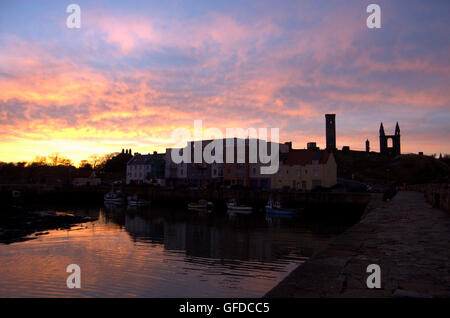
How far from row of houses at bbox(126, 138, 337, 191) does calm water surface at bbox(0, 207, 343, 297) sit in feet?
133

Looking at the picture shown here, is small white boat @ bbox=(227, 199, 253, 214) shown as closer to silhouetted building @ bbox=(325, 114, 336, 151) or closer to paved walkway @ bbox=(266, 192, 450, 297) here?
paved walkway @ bbox=(266, 192, 450, 297)

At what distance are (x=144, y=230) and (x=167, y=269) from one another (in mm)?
18459

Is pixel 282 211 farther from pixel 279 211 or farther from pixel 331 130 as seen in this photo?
pixel 331 130

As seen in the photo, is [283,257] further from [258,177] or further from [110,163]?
[110,163]

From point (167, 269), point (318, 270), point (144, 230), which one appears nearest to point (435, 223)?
point (318, 270)

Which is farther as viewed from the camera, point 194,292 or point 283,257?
point 283,257

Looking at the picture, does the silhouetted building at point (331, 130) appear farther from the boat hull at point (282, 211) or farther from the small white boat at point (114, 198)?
the boat hull at point (282, 211)

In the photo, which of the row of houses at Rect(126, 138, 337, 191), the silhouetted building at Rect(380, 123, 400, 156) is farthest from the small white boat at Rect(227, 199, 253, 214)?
the silhouetted building at Rect(380, 123, 400, 156)

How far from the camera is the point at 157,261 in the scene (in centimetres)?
2100

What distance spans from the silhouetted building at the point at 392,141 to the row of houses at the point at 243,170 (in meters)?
110

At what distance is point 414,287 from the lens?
7.33 m

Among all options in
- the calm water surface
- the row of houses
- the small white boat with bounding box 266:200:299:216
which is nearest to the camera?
the calm water surface

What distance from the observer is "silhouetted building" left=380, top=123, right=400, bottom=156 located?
7082 inches

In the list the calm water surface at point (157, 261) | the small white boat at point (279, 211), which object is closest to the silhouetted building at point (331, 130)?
the small white boat at point (279, 211)
